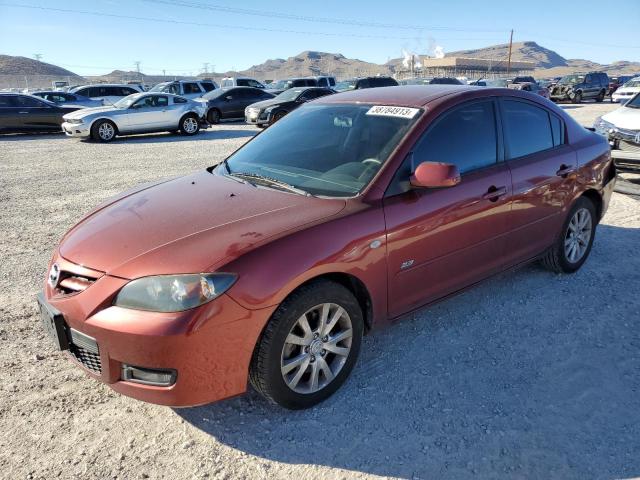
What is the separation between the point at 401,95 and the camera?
3.78 m

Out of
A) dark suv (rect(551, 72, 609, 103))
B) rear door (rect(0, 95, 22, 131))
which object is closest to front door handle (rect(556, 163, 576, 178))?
rear door (rect(0, 95, 22, 131))

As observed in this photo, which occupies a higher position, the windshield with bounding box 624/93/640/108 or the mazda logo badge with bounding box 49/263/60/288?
the windshield with bounding box 624/93/640/108

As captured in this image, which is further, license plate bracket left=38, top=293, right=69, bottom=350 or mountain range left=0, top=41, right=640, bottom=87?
mountain range left=0, top=41, right=640, bottom=87

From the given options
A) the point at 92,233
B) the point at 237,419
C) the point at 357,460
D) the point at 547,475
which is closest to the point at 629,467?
the point at 547,475

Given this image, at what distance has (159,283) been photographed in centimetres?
244

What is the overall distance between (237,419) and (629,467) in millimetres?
2003

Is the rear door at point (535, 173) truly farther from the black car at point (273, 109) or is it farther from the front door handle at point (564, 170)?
the black car at point (273, 109)

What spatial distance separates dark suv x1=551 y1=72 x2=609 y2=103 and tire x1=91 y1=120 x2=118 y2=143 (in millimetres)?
26504

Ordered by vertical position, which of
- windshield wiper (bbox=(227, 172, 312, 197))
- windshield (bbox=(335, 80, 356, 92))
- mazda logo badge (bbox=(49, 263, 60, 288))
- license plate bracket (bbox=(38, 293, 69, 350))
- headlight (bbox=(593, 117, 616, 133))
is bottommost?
license plate bracket (bbox=(38, 293, 69, 350))

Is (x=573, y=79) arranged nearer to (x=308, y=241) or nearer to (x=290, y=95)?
(x=290, y=95)

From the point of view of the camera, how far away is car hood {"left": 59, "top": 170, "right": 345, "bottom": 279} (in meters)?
2.54

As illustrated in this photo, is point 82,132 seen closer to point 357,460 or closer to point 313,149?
point 313,149

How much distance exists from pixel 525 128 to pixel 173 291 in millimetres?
3165

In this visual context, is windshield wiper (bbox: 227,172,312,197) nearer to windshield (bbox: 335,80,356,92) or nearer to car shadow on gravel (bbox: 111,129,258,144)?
car shadow on gravel (bbox: 111,129,258,144)
